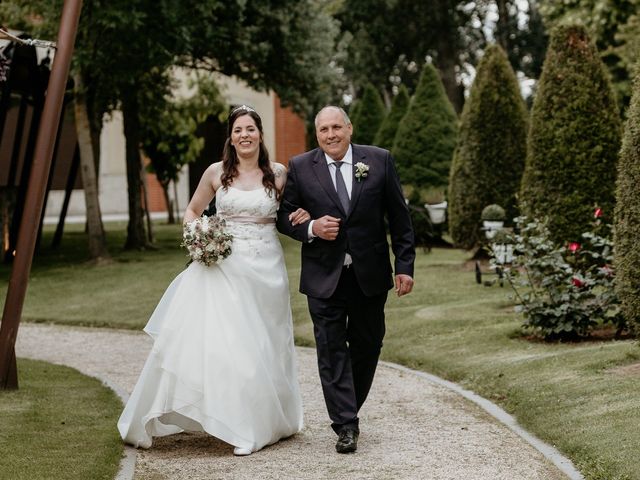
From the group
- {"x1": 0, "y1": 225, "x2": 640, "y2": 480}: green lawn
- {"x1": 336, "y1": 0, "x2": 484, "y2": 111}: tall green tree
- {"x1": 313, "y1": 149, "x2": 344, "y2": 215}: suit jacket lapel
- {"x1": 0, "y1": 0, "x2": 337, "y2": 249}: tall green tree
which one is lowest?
{"x1": 0, "y1": 225, "x2": 640, "y2": 480}: green lawn

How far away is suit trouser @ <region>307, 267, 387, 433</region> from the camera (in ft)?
23.3

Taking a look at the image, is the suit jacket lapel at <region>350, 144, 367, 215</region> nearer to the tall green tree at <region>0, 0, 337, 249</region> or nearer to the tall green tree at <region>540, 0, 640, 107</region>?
the tall green tree at <region>0, 0, 337, 249</region>

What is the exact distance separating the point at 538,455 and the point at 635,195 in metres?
2.77

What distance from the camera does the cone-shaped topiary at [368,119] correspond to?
33781 mm

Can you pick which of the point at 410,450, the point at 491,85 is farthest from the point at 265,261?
the point at 491,85

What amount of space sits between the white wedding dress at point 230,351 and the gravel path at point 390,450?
6.6 inches

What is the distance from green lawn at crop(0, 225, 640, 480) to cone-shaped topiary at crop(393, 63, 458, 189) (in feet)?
13.6

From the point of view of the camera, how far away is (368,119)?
33.9m

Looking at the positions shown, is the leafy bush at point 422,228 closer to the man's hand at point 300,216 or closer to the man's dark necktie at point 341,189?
the man's dark necktie at point 341,189

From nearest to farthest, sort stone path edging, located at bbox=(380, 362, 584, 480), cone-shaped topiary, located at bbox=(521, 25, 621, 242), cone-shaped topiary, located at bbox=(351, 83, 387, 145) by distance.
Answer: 1. stone path edging, located at bbox=(380, 362, 584, 480)
2. cone-shaped topiary, located at bbox=(521, 25, 621, 242)
3. cone-shaped topiary, located at bbox=(351, 83, 387, 145)

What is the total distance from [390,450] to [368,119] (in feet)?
89.3

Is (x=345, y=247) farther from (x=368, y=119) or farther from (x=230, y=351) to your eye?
(x=368, y=119)

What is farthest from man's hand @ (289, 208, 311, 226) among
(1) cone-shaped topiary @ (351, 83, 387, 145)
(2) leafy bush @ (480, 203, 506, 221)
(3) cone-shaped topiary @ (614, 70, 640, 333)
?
(1) cone-shaped topiary @ (351, 83, 387, 145)

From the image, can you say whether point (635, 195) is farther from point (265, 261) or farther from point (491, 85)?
point (491, 85)
